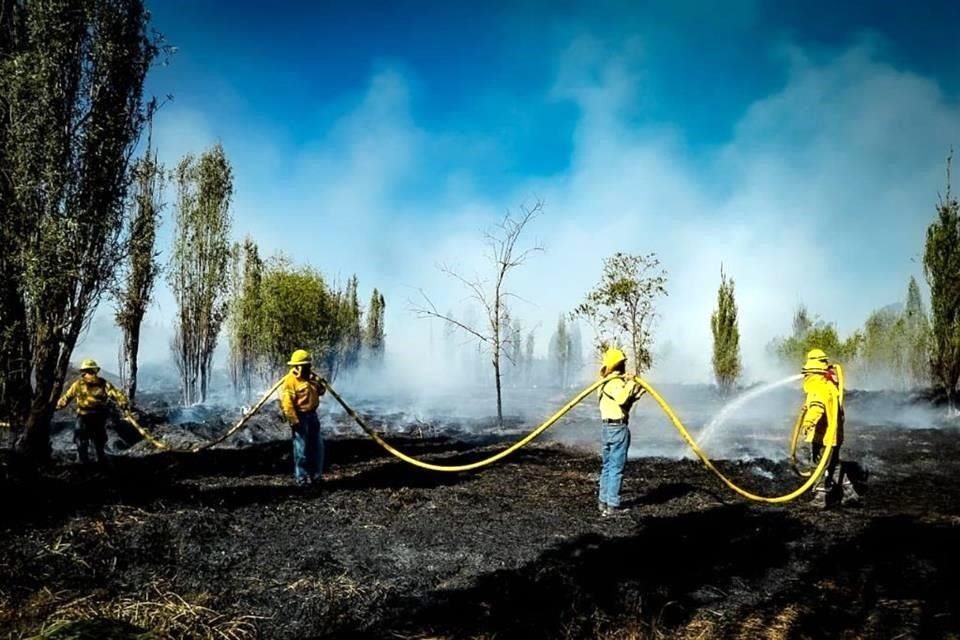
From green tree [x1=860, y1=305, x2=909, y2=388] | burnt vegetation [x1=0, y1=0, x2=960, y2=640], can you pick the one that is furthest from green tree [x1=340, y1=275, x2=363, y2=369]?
green tree [x1=860, y1=305, x2=909, y2=388]

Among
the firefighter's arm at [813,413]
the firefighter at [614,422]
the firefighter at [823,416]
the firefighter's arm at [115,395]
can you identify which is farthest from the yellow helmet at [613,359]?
the firefighter's arm at [115,395]

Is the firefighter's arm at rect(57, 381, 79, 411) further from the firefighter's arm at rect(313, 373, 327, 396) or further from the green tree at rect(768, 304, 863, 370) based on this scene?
the green tree at rect(768, 304, 863, 370)

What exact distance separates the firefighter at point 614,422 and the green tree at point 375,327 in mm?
57591

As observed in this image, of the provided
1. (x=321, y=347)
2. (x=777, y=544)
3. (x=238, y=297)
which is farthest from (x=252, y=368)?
(x=777, y=544)

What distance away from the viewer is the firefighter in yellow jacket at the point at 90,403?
11844mm

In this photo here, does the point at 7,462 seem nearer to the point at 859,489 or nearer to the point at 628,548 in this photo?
the point at 628,548

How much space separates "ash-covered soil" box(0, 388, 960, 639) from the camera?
17.5 ft

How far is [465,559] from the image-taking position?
708 centimetres

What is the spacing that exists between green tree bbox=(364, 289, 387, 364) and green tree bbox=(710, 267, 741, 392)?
32.3 metres

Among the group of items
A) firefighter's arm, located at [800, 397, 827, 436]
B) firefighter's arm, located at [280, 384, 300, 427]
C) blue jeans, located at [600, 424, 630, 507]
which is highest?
firefighter's arm, located at [280, 384, 300, 427]

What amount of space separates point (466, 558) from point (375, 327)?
60.4 meters

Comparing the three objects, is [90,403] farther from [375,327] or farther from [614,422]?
[375,327]

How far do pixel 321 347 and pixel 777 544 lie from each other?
33.3 m

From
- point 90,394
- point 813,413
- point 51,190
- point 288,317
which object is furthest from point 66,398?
point 288,317
